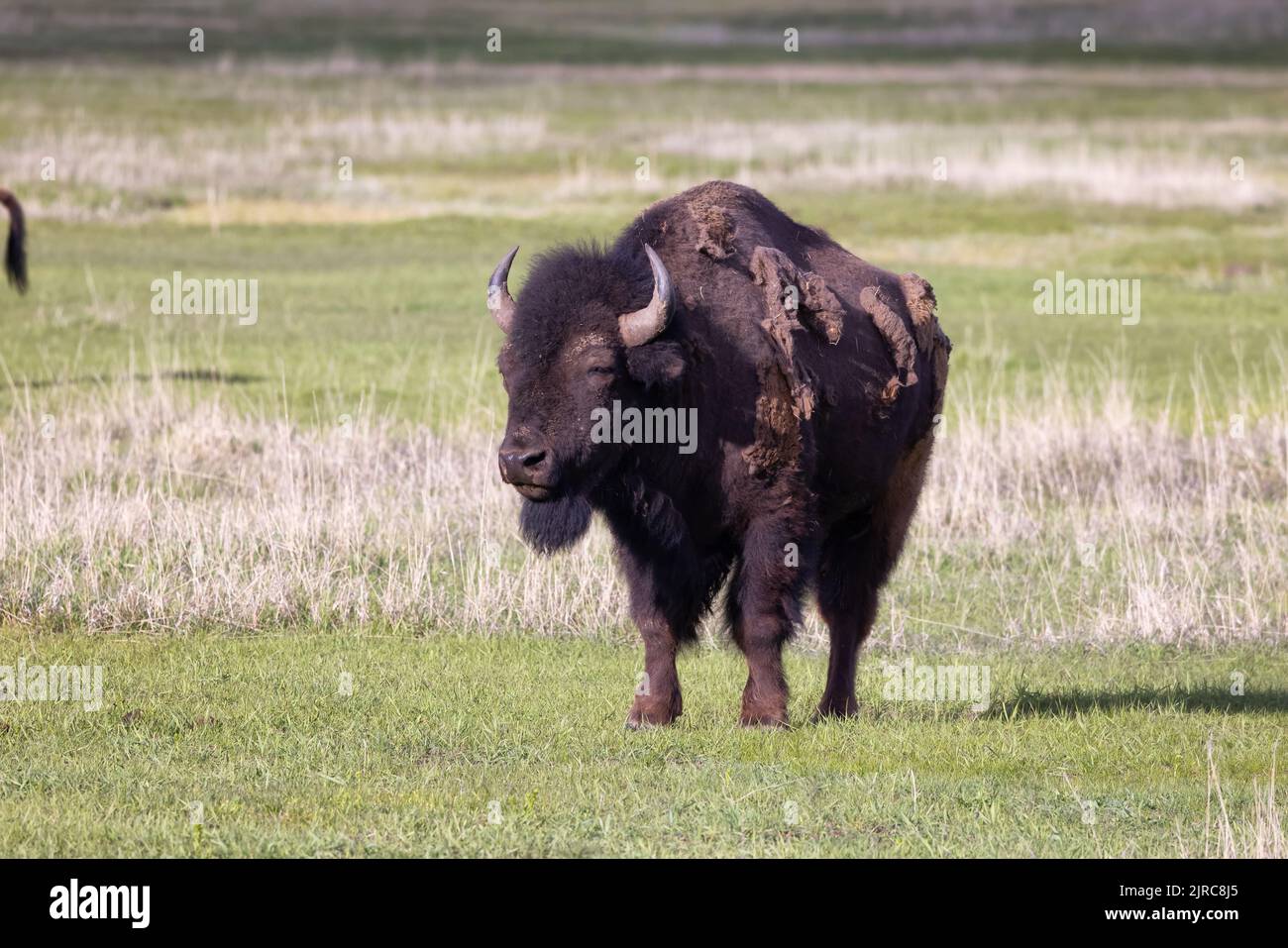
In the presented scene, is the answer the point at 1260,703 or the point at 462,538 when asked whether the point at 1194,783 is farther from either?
the point at 462,538

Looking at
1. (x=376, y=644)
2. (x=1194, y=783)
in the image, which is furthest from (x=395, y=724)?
(x=1194, y=783)

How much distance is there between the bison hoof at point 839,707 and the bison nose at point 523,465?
2616mm

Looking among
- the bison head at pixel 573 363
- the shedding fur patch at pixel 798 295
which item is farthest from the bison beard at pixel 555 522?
the shedding fur patch at pixel 798 295

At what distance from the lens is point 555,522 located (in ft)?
32.5

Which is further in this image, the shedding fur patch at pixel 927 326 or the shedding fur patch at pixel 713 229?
the shedding fur patch at pixel 927 326

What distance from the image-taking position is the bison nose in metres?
9.02

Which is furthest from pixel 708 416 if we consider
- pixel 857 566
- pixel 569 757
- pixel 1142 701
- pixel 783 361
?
pixel 1142 701

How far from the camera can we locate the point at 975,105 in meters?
75.6

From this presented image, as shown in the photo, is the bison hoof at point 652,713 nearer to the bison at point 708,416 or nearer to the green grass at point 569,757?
the bison at point 708,416

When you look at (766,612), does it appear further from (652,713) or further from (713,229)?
(713,229)

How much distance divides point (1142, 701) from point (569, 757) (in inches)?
150

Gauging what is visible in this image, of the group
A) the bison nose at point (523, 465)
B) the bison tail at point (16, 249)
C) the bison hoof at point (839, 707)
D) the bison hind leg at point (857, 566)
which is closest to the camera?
the bison nose at point (523, 465)

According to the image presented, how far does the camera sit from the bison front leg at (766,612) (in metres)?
10.0

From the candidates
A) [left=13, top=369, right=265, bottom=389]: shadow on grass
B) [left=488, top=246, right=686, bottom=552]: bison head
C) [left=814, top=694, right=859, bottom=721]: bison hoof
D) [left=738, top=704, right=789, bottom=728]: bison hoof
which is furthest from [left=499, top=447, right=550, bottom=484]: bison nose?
[left=13, top=369, right=265, bottom=389]: shadow on grass
